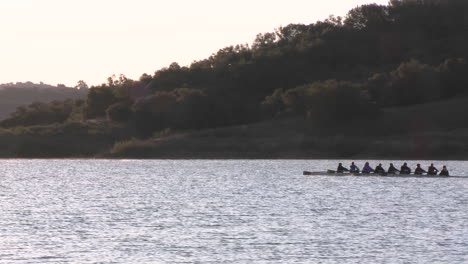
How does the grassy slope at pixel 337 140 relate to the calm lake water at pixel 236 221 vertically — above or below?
above

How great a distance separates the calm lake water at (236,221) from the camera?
161 feet

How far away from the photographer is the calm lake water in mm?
49062

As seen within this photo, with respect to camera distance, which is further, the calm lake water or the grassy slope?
the grassy slope

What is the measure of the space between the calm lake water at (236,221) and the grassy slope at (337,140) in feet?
180

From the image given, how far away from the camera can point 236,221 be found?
203 ft

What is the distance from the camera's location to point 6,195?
8425 centimetres

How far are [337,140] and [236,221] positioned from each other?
10338 centimetres

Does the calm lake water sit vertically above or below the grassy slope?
below

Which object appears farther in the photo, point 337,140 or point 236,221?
point 337,140

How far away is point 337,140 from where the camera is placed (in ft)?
538

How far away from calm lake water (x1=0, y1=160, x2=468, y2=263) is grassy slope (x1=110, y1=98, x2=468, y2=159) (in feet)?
180

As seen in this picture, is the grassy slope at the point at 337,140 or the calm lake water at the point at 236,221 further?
the grassy slope at the point at 337,140

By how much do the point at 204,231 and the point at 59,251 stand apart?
9621mm

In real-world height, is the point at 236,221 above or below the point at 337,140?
below
